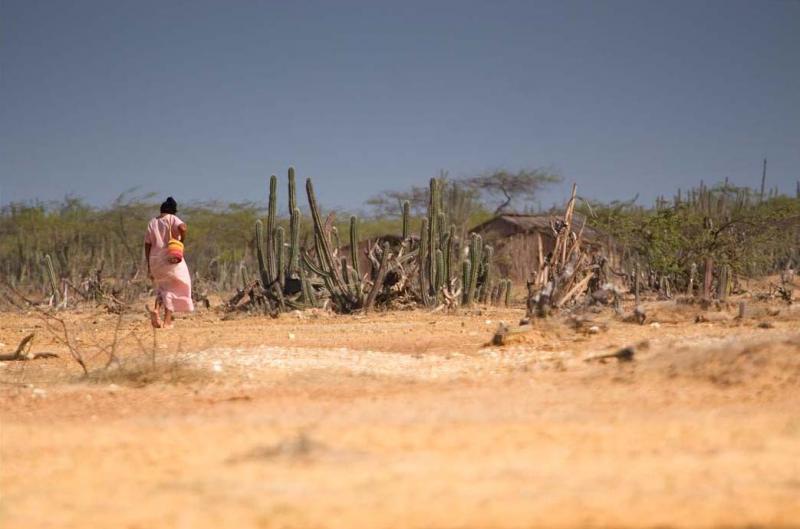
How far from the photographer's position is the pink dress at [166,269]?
1189cm

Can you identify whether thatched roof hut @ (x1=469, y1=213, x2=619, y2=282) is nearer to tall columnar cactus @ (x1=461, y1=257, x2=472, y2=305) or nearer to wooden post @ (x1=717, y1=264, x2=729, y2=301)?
wooden post @ (x1=717, y1=264, x2=729, y2=301)

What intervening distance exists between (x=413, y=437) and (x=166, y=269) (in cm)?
734

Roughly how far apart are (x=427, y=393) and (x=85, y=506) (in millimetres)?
3068

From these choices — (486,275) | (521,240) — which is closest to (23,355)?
(486,275)

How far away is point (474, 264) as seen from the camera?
658 inches

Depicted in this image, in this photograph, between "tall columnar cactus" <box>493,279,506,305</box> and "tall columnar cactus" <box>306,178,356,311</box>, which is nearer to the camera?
"tall columnar cactus" <box>306,178,356,311</box>

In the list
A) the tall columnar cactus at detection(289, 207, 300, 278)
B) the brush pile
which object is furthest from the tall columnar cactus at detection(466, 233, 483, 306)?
the brush pile

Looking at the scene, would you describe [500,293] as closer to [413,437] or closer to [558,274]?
[558,274]

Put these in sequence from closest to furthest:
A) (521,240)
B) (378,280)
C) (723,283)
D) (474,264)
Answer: (378,280) < (474,264) < (723,283) < (521,240)

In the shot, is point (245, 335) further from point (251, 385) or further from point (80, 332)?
point (251, 385)

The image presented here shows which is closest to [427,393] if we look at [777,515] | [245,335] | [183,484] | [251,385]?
[251,385]

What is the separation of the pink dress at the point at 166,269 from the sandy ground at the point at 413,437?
7.74ft

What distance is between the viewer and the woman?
11859mm

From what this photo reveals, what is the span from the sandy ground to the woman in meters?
2.34
